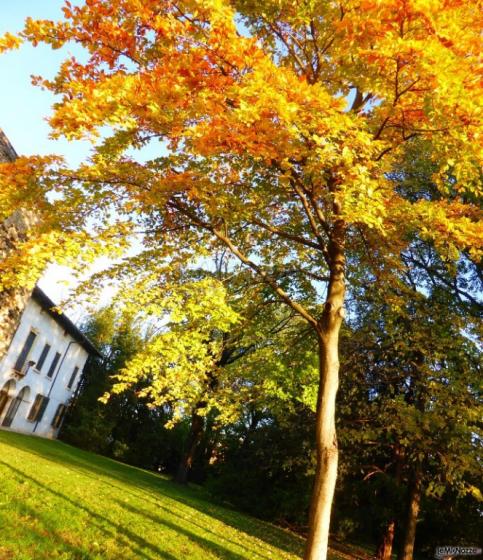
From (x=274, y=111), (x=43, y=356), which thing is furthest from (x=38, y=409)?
(x=274, y=111)

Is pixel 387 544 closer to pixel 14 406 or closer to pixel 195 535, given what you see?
pixel 195 535

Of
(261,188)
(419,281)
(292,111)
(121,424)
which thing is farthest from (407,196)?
(121,424)

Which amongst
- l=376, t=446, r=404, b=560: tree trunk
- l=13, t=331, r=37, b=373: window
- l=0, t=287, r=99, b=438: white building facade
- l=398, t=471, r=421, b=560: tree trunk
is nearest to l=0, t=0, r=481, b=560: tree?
l=398, t=471, r=421, b=560: tree trunk

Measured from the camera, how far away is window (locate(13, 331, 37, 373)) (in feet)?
91.8

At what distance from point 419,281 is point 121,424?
34211mm

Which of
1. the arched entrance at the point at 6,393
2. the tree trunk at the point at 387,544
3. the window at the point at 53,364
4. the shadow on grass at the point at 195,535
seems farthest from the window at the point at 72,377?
the tree trunk at the point at 387,544

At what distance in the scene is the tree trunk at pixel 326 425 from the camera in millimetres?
6293

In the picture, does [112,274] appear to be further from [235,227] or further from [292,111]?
[292,111]

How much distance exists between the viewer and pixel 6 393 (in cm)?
2791

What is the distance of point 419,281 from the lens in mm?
16141

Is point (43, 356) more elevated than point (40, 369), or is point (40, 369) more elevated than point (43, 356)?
point (43, 356)

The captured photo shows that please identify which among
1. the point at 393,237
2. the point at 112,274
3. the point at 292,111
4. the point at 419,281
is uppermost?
the point at 419,281

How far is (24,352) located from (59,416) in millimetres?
11091

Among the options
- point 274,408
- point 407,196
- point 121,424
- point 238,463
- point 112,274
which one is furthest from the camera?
point 121,424
